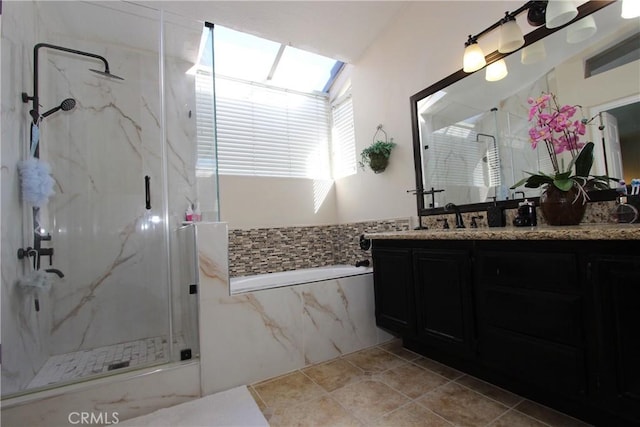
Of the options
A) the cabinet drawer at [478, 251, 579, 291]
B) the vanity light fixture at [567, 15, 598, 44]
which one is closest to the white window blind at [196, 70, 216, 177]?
the cabinet drawer at [478, 251, 579, 291]

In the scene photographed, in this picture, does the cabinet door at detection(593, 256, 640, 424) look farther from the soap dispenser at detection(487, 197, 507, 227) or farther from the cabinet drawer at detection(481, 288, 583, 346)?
the soap dispenser at detection(487, 197, 507, 227)

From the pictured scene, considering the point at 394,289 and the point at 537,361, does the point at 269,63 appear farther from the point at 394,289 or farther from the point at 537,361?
the point at 537,361

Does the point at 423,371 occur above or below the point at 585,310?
below

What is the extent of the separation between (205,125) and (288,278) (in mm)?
1477

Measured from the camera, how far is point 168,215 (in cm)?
252

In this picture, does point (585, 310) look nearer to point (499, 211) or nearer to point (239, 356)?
point (499, 211)

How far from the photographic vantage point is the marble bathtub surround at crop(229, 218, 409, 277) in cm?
287

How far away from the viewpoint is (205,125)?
2389 mm

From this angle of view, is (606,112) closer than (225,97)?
Yes

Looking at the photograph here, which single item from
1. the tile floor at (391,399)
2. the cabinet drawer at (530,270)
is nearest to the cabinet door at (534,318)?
the cabinet drawer at (530,270)

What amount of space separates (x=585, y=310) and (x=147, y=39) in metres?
3.37

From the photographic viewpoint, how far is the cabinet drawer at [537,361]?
1125 mm

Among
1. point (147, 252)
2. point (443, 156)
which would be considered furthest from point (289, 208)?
point (443, 156)

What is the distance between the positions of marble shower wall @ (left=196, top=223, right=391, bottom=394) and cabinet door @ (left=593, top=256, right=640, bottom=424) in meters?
1.40
